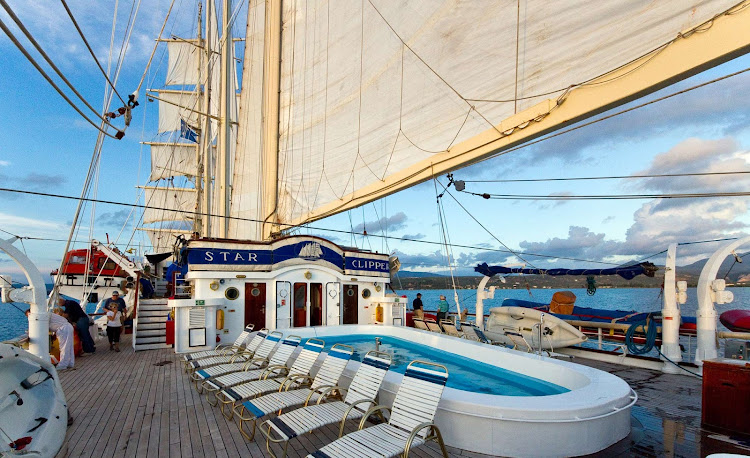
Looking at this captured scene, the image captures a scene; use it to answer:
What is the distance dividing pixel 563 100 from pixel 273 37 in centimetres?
1043

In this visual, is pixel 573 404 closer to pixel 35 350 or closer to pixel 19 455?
pixel 19 455

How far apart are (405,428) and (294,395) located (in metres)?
1.77

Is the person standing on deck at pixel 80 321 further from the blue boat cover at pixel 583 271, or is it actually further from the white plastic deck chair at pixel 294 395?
the blue boat cover at pixel 583 271

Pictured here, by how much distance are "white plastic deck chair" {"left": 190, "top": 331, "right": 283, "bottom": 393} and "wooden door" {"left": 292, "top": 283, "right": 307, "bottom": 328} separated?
4477mm

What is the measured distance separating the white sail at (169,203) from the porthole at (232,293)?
39544 millimetres

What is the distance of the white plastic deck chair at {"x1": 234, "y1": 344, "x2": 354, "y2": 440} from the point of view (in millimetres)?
4879

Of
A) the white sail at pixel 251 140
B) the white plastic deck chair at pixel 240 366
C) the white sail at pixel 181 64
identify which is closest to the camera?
the white plastic deck chair at pixel 240 366

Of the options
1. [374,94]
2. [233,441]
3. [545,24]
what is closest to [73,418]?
[233,441]

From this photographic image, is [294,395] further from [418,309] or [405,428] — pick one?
[418,309]

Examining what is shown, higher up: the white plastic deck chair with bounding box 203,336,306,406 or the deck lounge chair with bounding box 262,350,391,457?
the deck lounge chair with bounding box 262,350,391,457

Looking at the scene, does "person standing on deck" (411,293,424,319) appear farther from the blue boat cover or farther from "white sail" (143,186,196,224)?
"white sail" (143,186,196,224)

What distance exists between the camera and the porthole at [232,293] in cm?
1204

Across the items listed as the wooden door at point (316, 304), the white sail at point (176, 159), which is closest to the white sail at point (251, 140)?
the wooden door at point (316, 304)

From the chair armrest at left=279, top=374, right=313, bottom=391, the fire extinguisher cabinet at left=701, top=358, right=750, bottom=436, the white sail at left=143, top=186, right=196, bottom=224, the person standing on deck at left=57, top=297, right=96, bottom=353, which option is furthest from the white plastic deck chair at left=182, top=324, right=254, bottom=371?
the white sail at left=143, top=186, right=196, bottom=224
